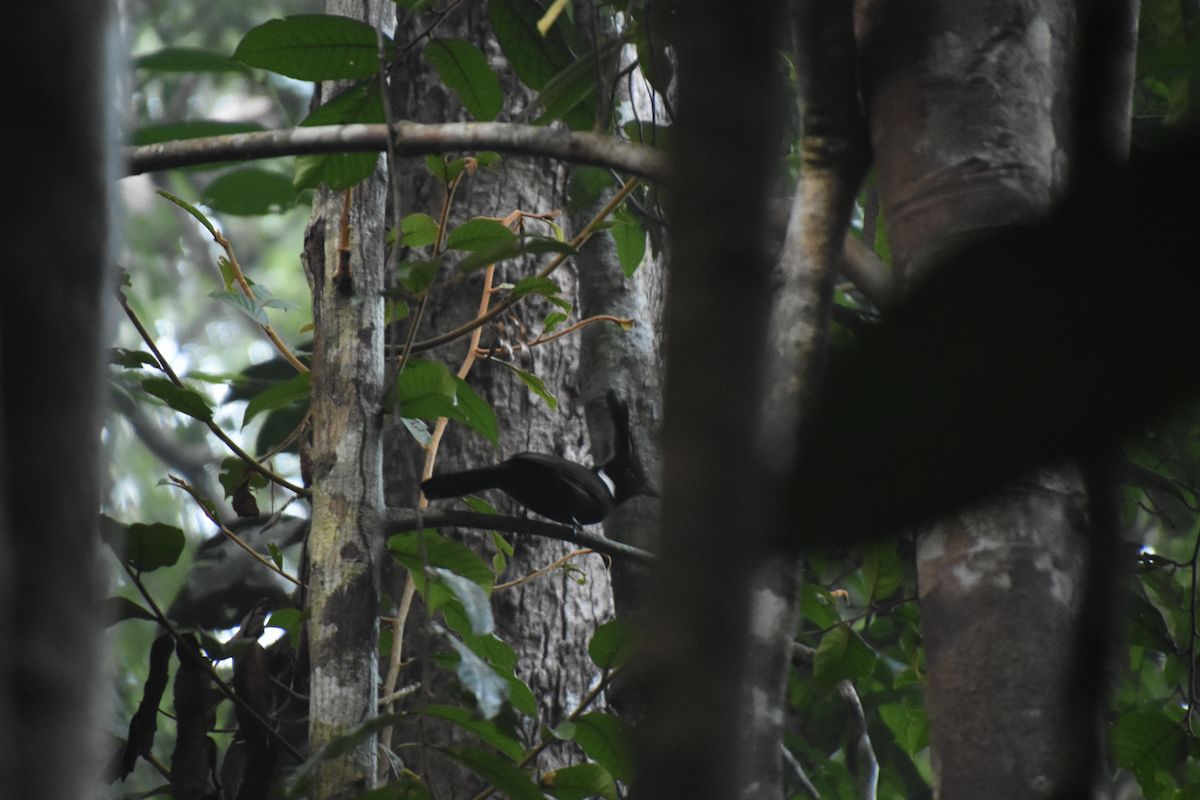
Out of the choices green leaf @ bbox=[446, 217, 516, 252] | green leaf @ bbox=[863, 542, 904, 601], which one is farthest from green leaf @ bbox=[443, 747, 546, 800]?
green leaf @ bbox=[446, 217, 516, 252]

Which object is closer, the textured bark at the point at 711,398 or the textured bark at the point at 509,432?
the textured bark at the point at 711,398

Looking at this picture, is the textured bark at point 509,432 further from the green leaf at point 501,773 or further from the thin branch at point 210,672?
the green leaf at point 501,773

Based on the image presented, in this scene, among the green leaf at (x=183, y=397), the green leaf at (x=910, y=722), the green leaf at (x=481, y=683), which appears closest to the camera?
the green leaf at (x=481, y=683)

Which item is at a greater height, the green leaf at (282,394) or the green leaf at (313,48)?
the green leaf at (313,48)

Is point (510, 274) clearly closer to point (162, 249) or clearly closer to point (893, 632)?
point (893, 632)

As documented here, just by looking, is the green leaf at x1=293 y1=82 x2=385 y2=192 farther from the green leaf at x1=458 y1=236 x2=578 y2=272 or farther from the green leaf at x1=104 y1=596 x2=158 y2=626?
the green leaf at x1=104 y1=596 x2=158 y2=626

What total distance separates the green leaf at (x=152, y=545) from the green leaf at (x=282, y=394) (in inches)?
12.6

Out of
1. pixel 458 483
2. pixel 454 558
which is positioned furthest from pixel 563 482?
pixel 454 558

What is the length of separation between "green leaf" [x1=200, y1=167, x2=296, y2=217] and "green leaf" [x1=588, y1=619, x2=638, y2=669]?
4.80 ft

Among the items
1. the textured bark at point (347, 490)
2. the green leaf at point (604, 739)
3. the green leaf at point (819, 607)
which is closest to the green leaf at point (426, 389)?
the textured bark at point (347, 490)

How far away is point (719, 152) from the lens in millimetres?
227

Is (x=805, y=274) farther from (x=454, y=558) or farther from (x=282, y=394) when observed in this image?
(x=282, y=394)

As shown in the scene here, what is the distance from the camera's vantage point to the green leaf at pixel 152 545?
1.48 m

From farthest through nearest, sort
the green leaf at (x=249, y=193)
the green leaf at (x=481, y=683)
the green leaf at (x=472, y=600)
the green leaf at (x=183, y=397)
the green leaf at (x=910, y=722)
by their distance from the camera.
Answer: the green leaf at (x=249, y=193)
the green leaf at (x=910, y=722)
the green leaf at (x=183, y=397)
the green leaf at (x=472, y=600)
the green leaf at (x=481, y=683)
